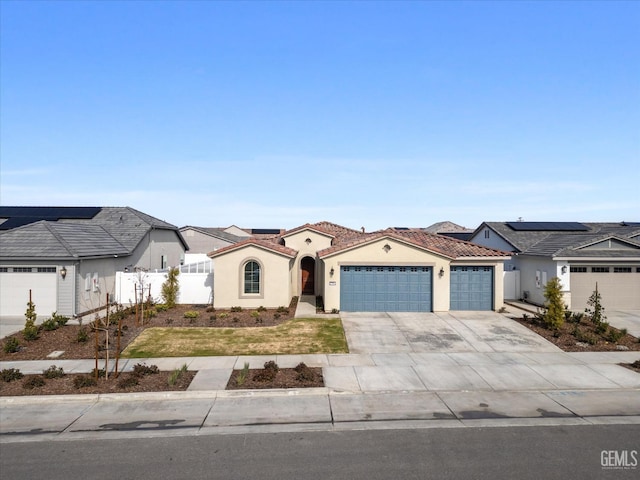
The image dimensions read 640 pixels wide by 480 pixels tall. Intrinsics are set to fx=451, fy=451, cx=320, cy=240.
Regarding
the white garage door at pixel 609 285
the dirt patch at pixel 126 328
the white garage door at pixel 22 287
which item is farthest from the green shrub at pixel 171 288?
the white garage door at pixel 609 285

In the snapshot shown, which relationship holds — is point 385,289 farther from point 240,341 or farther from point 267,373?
point 267,373

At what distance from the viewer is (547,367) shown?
44.0 feet

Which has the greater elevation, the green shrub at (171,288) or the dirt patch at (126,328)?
the green shrub at (171,288)

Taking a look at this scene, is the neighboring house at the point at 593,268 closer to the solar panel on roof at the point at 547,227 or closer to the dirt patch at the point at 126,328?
the solar panel on roof at the point at 547,227

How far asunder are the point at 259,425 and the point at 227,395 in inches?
78.9

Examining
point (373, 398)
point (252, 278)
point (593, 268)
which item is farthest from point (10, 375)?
point (593, 268)

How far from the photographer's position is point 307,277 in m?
28.8

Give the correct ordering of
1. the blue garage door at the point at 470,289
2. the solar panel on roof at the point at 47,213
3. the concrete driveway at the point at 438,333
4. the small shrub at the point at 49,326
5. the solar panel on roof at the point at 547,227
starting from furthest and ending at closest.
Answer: the solar panel on roof at the point at 47,213 < the solar panel on roof at the point at 547,227 < the blue garage door at the point at 470,289 < the small shrub at the point at 49,326 < the concrete driveway at the point at 438,333

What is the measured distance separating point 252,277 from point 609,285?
18.1 m

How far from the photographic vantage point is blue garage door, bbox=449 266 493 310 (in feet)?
72.9

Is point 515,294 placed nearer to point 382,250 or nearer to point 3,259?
point 382,250

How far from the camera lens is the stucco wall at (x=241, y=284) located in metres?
22.6

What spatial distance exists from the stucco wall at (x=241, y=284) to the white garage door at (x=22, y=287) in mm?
7414

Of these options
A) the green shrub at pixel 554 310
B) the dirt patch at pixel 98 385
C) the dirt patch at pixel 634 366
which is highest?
the green shrub at pixel 554 310
